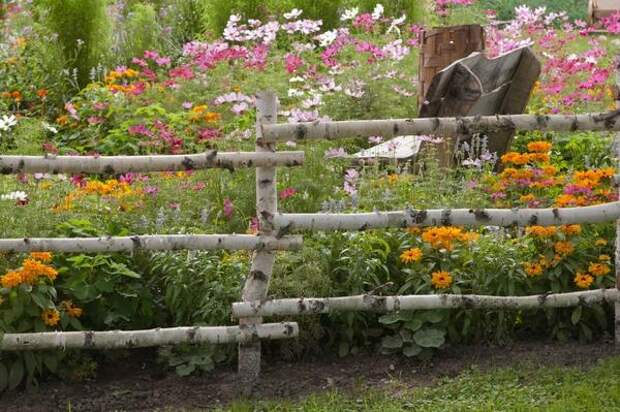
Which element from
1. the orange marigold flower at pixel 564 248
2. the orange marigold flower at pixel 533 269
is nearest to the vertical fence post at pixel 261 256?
the orange marigold flower at pixel 533 269

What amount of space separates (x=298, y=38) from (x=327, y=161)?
455cm

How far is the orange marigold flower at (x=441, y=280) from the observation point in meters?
5.20

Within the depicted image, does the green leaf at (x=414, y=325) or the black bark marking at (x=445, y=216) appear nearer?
the black bark marking at (x=445, y=216)

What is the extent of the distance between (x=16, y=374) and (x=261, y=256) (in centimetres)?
118

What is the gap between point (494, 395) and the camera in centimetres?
479

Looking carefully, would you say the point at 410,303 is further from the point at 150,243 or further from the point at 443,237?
the point at 150,243

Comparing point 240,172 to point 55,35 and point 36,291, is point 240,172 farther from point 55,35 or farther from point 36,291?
point 55,35

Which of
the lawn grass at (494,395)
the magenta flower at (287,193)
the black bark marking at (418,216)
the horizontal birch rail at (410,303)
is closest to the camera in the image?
the lawn grass at (494,395)

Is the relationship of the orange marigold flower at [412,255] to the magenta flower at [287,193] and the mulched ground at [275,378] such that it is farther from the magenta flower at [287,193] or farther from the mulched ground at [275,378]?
the magenta flower at [287,193]

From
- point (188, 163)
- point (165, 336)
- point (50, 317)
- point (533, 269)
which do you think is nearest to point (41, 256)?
point (50, 317)

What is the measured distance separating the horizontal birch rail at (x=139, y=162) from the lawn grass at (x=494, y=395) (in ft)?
3.36

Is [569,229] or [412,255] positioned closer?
[412,255]

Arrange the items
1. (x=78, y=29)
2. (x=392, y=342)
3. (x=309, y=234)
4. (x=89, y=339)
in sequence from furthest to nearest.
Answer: (x=78, y=29) → (x=309, y=234) → (x=392, y=342) → (x=89, y=339)

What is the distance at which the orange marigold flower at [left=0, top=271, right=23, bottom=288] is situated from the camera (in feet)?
16.0
